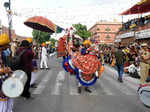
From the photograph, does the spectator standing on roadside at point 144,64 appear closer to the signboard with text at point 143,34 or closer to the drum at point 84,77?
the drum at point 84,77

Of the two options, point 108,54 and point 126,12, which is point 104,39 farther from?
point 126,12

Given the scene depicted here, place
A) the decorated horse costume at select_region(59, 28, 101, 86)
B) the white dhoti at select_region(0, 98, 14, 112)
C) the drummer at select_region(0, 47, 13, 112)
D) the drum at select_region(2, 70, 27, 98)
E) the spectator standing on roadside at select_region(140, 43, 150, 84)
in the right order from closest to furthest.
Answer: the drum at select_region(2, 70, 27, 98)
the drummer at select_region(0, 47, 13, 112)
the white dhoti at select_region(0, 98, 14, 112)
the decorated horse costume at select_region(59, 28, 101, 86)
the spectator standing on roadside at select_region(140, 43, 150, 84)

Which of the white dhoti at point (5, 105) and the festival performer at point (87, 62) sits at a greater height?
the festival performer at point (87, 62)

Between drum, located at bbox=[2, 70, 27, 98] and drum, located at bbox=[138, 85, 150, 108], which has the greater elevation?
drum, located at bbox=[2, 70, 27, 98]

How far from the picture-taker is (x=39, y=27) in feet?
35.2

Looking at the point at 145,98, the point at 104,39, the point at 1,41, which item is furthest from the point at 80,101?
the point at 104,39

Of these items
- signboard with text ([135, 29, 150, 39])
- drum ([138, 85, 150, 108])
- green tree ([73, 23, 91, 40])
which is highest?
green tree ([73, 23, 91, 40])

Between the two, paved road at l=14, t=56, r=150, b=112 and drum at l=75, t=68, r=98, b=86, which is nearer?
paved road at l=14, t=56, r=150, b=112

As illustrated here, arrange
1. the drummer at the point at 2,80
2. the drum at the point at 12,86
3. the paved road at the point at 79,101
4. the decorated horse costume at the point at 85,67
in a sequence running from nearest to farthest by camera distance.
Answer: the drum at the point at 12,86
the drummer at the point at 2,80
the paved road at the point at 79,101
the decorated horse costume at the point at 85,67

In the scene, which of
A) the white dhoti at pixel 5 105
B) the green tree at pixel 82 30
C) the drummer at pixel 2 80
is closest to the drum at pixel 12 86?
the drummer at pixel 2 80

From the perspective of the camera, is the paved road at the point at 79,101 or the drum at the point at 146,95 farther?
the paved road at the point at 79,101

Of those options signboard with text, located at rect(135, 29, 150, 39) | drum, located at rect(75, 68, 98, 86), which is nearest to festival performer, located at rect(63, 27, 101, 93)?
drum, located at rect(75, 68, 98, 86)

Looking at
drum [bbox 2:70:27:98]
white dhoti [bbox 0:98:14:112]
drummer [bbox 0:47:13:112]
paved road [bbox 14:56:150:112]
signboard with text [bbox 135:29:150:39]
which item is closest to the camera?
drum [bbox 2:70:27:98]

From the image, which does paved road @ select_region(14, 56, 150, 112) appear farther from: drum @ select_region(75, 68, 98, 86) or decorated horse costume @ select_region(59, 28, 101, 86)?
decorated horse costume @ select_region(59, 28, 101, 86)
